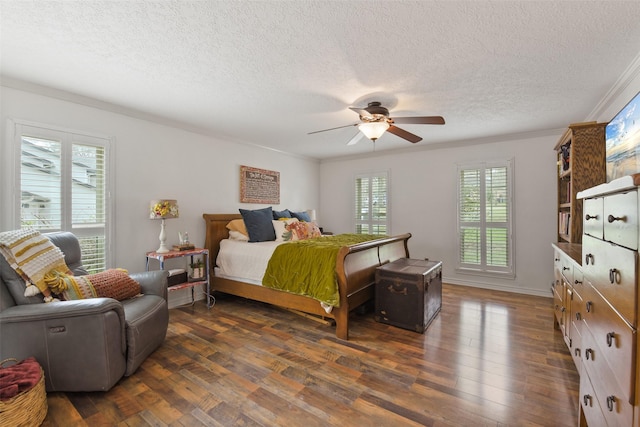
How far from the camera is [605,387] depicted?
1.10 m

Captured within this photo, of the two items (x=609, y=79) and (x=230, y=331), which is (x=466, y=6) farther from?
(x=230, y=331)

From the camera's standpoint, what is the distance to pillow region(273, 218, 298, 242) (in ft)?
12.8

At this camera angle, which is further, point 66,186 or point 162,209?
point 162,209

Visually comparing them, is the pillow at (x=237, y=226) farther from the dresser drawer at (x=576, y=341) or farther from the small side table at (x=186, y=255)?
the dresser drawer at (x=576, y=341)

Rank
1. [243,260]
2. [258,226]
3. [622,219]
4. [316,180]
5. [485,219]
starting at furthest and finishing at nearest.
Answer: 1. [316,180]
2. [485,219]
3. [258,226]
4. [243,260]
5. [622,219]

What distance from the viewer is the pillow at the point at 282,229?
12.8 ft

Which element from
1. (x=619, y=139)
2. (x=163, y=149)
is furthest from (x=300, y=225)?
(x=619, y=139)

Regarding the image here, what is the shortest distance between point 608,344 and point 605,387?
0.19 m

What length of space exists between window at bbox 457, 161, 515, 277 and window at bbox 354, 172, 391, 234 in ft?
4.30

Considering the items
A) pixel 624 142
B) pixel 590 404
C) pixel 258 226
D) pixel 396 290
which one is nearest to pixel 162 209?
pixel 258 226

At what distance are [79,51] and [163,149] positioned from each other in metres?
1.56

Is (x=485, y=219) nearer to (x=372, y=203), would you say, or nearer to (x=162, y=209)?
(x=372, y=203)

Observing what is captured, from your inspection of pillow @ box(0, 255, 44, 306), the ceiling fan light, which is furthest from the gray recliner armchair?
the ceiling fan light

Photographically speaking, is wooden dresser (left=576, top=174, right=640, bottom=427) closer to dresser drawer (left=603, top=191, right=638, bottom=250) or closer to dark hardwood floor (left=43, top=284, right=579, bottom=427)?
dresser drawer (left=603, top=191, right=638, bottom=250)
